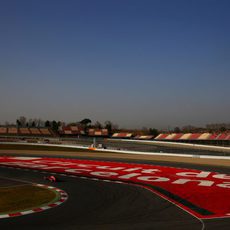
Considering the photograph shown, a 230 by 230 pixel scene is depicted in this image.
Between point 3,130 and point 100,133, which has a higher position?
point 3,130

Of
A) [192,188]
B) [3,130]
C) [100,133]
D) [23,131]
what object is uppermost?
[3,130]

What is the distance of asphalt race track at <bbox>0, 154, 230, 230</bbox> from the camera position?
11273 millimetres

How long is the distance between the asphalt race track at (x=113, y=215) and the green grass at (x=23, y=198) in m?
1.15

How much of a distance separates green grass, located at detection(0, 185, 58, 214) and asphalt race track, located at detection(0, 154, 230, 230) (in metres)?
1.15

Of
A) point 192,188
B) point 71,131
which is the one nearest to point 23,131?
point 71,131

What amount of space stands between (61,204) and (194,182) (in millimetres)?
12140

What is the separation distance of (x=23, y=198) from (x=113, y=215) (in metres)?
5.58

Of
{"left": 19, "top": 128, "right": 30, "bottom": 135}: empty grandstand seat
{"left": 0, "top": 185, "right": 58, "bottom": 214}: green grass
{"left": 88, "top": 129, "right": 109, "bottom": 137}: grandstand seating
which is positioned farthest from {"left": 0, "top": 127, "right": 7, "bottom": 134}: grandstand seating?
{"left": 0, "top": 185, "right": 58, "bottom": 214}: green grass

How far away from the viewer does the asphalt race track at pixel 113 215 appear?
11.3 metres

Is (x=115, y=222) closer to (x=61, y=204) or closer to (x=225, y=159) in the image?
(x=61, y=204)

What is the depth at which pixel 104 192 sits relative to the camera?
1858 cm

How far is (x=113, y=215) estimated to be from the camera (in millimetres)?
12828

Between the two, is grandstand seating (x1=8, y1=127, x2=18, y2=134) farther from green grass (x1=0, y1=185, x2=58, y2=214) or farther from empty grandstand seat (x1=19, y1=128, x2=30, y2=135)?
green grass (x1=0, y1=185, x2=58, y2=214)

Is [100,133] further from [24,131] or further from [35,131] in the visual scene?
[24,131]
